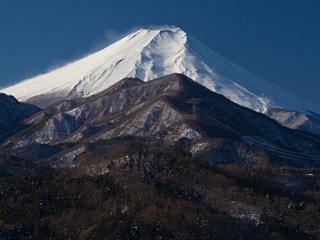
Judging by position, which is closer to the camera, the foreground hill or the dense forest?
the dense forest

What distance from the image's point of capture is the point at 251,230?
7562 cm

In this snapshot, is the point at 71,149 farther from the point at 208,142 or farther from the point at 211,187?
the point at 211,187

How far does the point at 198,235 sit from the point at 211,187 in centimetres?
1668

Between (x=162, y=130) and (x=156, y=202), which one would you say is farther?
(x=162, y=130)

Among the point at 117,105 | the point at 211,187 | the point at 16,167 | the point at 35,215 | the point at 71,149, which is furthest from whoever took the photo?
the point at 117,105

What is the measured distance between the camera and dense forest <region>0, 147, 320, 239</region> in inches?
2857

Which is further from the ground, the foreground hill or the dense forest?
the foreground hill

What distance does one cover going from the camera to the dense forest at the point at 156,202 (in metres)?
72.6

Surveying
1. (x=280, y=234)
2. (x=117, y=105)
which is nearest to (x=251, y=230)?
(x=280, y=234)

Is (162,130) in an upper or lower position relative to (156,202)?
upper

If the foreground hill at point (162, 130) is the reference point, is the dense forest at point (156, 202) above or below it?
below

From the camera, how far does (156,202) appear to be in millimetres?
78125

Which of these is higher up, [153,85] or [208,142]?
[153,85]

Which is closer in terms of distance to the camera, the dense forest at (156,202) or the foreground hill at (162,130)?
the dense forest at (156,202)
